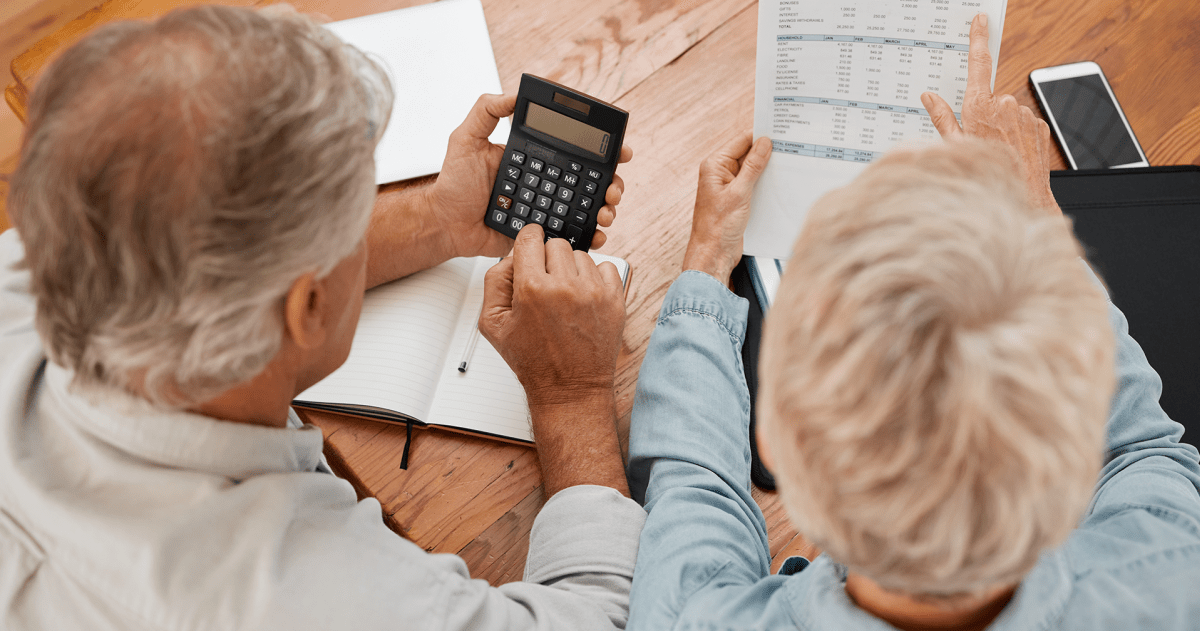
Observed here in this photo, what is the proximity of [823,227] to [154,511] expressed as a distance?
18.6 inches

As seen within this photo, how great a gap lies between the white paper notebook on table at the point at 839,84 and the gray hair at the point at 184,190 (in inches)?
20.2

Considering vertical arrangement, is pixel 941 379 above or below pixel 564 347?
above

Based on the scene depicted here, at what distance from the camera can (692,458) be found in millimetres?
674

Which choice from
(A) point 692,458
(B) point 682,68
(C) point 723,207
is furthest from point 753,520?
(B) point 682,68

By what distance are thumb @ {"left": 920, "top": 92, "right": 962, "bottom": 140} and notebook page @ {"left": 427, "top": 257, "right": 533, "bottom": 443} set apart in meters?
0.54

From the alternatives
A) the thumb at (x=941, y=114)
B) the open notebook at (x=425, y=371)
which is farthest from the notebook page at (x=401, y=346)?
the thumb at (x=941, y=114)

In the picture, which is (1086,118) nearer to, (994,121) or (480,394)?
(994,121)

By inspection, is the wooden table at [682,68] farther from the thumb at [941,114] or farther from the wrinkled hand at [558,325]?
the thumb at [941,114]

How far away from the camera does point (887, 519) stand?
13.8 inches

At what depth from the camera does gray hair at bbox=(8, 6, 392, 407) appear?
38 cm

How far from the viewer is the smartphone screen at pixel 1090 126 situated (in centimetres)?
84

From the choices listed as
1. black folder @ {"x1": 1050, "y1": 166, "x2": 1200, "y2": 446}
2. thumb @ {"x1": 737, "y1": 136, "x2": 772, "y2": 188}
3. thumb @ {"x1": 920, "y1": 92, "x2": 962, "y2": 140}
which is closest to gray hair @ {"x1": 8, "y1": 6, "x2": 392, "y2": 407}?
thumb @ {"x1": 737, "y1": 136, "x2": 772, "y2": 188}

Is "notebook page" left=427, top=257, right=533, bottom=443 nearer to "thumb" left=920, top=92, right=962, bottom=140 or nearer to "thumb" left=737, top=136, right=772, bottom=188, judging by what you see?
"thumb" left=737, top=136, right=772, bottom=188

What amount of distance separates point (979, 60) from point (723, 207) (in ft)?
1.04
